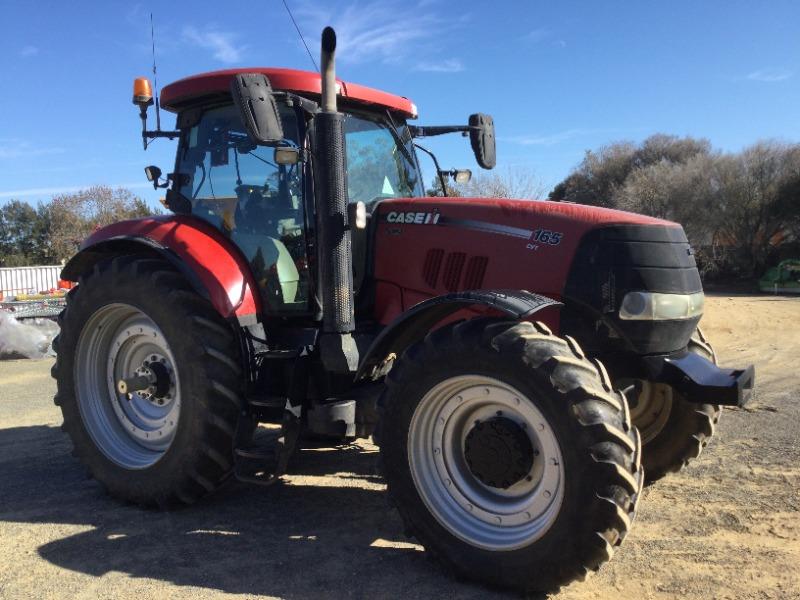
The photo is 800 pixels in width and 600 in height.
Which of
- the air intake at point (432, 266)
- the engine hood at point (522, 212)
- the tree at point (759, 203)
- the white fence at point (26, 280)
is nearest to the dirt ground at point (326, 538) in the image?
the air intake at point (432, 266)

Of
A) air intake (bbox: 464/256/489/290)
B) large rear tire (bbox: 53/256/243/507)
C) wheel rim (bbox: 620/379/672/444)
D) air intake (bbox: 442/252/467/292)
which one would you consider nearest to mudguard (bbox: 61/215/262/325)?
large rear tire (bbox: 53/256/243/507)

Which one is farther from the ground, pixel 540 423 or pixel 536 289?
pixel 536 289

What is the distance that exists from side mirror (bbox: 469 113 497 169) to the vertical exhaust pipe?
1.45 m

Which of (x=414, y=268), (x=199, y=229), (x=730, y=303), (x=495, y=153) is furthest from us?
(x=730, y=303)

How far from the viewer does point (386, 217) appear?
4.03m

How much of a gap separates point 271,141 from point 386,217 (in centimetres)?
85

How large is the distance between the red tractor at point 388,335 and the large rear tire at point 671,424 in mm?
14

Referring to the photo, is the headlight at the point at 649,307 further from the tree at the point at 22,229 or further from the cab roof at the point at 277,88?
the tree at the point at 22,229

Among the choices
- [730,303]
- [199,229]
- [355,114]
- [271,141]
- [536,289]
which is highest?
[355,114]

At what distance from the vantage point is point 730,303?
699 inches

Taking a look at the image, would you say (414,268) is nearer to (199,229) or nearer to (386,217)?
(386,217)

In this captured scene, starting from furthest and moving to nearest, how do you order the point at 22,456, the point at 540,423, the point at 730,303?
the point at 730,303 < the point at 22,456 < the point at 540,423

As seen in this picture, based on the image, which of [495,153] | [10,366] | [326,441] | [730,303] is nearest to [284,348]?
[326,441]

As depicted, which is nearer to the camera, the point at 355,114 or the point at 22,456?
the point at 355,114
